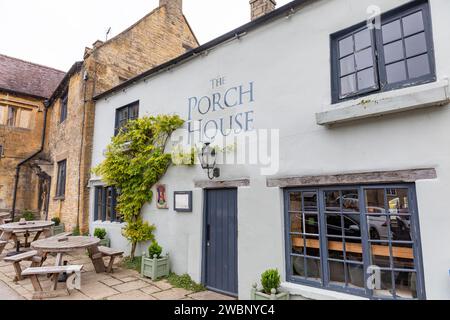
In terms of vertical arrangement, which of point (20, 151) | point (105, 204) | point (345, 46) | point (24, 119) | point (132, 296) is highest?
point (24, 119)

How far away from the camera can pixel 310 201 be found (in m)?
4.70

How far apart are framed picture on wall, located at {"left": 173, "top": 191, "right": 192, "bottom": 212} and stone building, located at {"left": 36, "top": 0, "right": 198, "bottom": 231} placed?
4.81 m

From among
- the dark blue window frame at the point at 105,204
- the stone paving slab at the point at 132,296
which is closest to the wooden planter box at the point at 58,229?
the dark blue window frame at the point at 105,204

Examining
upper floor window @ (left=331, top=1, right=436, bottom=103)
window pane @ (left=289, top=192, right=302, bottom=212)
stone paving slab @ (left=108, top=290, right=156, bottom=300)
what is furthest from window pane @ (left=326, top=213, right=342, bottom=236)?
stone paving slab @ (left=108, top=290, right=156, bottom=300)

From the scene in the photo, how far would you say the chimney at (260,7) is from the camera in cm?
676

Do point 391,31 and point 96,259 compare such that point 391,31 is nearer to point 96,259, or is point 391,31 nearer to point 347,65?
point 347,65

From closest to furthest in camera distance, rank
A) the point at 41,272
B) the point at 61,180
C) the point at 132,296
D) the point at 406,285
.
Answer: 1. the point at 406,285
2. the point at 41,272
3. the point at 132,296
4. the point at 61,180

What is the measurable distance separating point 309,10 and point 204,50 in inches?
104

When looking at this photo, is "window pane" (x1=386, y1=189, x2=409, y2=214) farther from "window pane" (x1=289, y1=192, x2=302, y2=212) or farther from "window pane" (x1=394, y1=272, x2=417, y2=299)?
"window pane" (x1=289, y1=192, x2=302, y2=212)

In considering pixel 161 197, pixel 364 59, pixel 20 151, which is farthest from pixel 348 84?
pixel 20 151

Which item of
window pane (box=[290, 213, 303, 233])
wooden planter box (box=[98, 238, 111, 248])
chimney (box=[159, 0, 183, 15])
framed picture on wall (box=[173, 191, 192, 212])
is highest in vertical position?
chimney (box=[159, 0, 183, 15])

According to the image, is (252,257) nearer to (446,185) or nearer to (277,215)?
(277,215)

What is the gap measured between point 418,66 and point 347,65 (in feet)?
3.26

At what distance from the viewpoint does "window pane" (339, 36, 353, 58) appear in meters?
4.59
